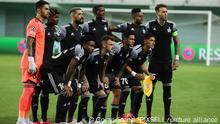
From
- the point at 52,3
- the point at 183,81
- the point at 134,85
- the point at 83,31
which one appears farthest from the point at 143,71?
the point at 52,3

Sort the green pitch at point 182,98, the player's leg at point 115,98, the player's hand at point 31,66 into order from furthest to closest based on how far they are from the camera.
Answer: the green pitch at point 182,98 < the player's leg at point 115,98 < the player's hand at point 31,66

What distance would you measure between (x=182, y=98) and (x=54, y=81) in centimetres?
761

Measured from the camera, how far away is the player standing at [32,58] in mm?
10422

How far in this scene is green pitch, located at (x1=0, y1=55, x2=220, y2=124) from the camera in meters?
12.9

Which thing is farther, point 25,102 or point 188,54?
point 188,54

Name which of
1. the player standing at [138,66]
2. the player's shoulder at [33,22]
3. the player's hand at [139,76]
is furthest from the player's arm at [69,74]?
the player's hand at [139,76]

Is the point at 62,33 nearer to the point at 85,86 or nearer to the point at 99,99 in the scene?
the point at 85,86

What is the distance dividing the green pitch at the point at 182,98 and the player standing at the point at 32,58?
1.16 m

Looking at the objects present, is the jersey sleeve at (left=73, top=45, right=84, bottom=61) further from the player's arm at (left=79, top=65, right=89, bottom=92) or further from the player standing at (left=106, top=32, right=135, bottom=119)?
the player standing at (left=106, top=32, right=135, bottom=119)

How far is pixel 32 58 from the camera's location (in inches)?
409

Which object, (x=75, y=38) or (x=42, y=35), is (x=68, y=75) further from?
(x=75, y=38)

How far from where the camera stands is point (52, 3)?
157 ft

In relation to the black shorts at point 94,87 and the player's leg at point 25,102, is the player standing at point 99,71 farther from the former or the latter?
the player's leg at point 25,102

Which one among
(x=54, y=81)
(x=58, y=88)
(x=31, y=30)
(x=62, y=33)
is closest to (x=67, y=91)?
(x=58, y=88)
